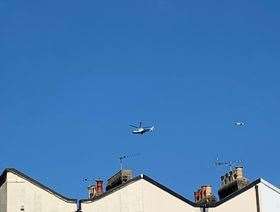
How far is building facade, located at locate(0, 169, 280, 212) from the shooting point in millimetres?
58781

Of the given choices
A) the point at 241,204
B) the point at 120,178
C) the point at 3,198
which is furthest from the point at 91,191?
the point at 241,204

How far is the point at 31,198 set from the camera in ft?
193

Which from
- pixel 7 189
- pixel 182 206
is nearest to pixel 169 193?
pixel 182 206

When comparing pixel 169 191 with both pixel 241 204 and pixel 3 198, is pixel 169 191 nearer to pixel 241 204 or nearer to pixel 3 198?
pixel 241 204

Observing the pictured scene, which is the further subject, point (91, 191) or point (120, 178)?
point (91, 191)

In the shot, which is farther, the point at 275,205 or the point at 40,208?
the point at 275,205

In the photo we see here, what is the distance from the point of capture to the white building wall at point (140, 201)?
59.6m

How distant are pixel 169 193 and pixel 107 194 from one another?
368 centimetres

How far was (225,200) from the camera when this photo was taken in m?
61.3

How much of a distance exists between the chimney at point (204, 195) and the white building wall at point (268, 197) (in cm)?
466

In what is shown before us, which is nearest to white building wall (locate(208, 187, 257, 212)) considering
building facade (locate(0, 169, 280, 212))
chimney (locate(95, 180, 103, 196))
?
building facade (locate(0, 169, 280, 212))

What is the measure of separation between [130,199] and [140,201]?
0.58 m

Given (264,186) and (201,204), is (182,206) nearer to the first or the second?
(201,204)

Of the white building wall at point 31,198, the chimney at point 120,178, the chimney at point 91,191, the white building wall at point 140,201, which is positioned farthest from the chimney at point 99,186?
the white building wall at point 31,198
